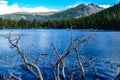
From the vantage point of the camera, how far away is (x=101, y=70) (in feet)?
178

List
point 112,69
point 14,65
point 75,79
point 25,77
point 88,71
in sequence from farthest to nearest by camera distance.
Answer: point 14,65
point 112,69
point 88,71
point 25,77
point 75,79

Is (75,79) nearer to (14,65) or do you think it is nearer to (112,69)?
(112,69)

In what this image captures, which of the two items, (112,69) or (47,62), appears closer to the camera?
(112,69)

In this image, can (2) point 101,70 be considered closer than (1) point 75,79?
No

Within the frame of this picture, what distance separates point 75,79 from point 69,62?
20.4 m

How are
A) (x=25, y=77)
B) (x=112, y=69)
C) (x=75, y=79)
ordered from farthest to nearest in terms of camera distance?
(x=112, y=69)
(x=25, y=77)
(x=75, y=79)

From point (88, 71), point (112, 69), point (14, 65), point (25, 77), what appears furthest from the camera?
point (14, 65)

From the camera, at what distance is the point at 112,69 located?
181 feet

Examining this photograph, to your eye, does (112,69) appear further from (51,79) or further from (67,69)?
(51,79)

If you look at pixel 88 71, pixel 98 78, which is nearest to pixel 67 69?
pixel 88 71

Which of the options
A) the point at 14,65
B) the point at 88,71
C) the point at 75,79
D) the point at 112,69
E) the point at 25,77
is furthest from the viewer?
the point at 14,65

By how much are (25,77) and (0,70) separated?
7965mm

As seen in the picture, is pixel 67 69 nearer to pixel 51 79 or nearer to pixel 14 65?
pixel 51 79

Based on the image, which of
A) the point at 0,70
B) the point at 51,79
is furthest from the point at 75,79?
the point at 0,70
